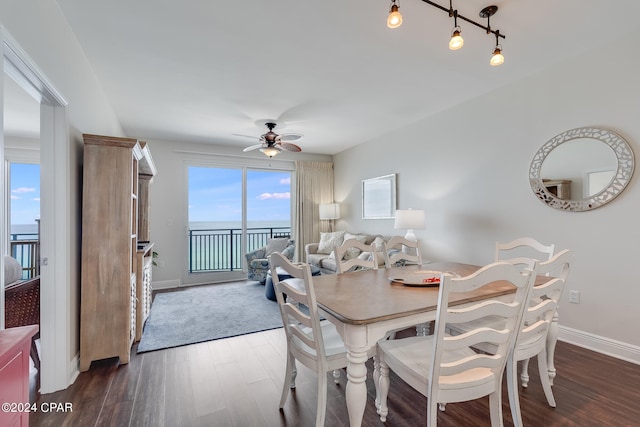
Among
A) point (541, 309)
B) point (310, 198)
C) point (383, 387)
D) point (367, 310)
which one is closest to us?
point (367, 310)

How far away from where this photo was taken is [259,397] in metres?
1.96

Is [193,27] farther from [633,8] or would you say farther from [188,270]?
[188,270]

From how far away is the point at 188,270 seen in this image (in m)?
5.33

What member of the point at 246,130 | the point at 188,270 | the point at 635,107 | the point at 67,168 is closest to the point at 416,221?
the point at 635,107

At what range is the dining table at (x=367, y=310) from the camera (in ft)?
4.34

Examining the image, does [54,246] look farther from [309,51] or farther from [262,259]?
[262,259]

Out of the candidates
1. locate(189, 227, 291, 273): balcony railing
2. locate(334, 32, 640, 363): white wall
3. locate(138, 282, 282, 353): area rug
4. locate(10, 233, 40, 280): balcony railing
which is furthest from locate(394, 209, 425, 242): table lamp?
locate(10, 233, 40, 280): balcony railing

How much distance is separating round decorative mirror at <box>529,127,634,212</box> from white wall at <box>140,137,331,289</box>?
192 inches

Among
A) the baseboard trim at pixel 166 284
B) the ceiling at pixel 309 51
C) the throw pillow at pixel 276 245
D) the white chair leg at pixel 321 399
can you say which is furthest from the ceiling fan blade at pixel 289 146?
the white chair leg at pixel 321 399

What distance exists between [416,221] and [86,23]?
12.0 ft

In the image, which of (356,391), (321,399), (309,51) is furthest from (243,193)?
(356,391)

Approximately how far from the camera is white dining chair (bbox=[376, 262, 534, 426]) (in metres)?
1.18

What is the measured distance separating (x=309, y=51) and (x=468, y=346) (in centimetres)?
241

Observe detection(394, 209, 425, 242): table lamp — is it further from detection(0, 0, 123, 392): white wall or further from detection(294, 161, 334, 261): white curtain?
detection(0, 0, 123, 392): white wall
